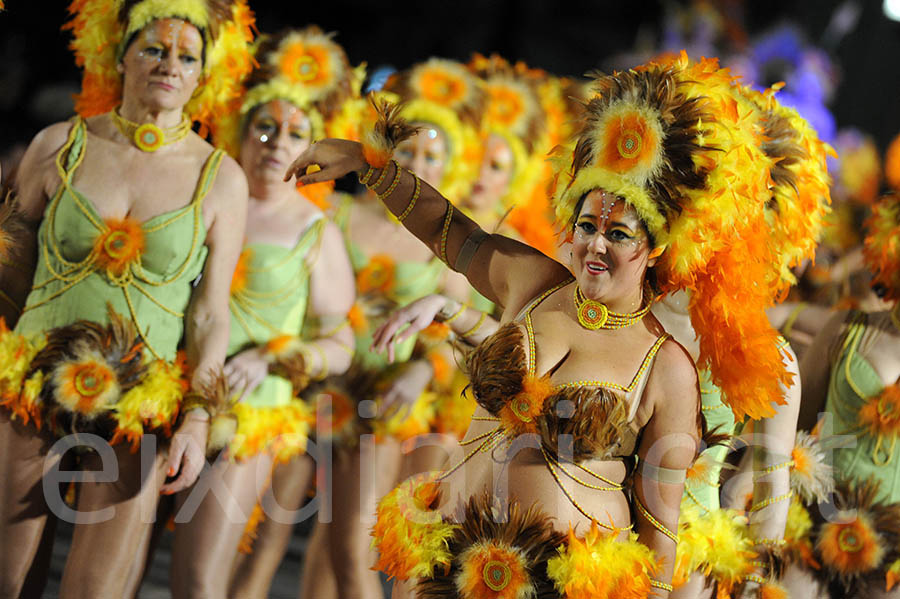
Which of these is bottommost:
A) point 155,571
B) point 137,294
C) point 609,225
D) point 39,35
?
point 155,571

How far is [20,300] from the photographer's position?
3.23 m

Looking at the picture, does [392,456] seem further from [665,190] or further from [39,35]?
[39,35]

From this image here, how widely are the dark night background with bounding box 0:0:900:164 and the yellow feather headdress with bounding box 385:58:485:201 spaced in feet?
7.62

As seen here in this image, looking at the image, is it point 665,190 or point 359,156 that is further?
point 359,156

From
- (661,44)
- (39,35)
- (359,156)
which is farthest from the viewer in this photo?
(661,44)

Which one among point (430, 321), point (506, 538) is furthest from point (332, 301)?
point (506, 538)

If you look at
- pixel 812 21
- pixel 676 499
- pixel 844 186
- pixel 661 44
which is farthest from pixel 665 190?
pixel 812 21

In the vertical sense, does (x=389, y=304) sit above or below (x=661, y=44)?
below

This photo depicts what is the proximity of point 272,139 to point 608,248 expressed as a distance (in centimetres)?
184

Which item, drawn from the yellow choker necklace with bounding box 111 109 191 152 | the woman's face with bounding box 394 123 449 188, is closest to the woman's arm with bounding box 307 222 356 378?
the woman's face with bounding box 394 123 449 188

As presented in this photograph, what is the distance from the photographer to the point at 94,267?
3.12m

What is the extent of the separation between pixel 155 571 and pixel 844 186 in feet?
17.0

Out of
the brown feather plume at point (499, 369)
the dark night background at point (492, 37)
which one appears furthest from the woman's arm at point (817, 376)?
the dark night background at point (492, 37)

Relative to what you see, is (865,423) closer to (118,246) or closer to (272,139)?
(272,139)
